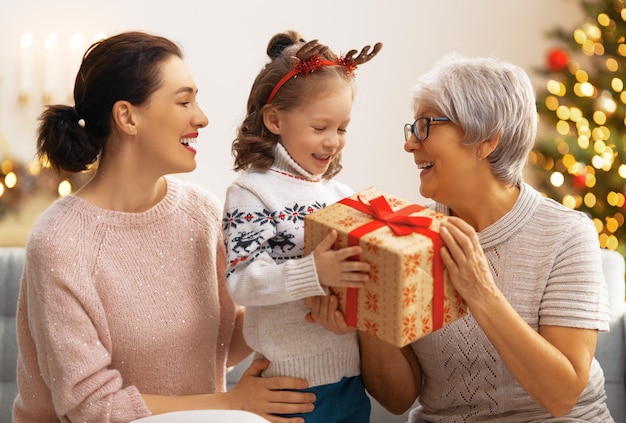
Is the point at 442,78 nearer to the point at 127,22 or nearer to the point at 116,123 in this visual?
the point at 116,123

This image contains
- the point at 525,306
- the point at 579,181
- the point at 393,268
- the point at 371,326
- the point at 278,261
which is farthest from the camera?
the point at 579,181

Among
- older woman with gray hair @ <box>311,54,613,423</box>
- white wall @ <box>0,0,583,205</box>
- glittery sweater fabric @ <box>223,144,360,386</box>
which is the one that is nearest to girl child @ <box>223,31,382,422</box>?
glittery sweater fabric @ <box>223,144,360,386</box>

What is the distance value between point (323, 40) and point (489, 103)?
2764 millimetres

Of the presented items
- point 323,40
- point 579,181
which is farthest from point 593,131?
point 323,40

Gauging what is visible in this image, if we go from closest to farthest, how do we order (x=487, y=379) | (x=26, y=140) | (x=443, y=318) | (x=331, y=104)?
(x=443, y=318)
(x=331, y=104)
(x=487, y=379)
(x=26, y=140)

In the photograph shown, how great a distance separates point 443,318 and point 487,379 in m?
0.42

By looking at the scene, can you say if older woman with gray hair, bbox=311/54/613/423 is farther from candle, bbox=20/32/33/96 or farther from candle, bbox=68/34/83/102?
candle, bbox=20/32/33/96

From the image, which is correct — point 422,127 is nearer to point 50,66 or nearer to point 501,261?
point 501,261

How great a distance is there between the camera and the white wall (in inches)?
178

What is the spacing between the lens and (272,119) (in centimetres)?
203

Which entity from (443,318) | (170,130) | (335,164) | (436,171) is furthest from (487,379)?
(170,130)

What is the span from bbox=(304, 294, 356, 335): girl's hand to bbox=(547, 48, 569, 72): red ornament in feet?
9.99

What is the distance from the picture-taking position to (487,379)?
6.86 feet

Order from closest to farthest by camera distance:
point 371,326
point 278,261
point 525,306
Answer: point 371,326, point 278,261, point 525,306
